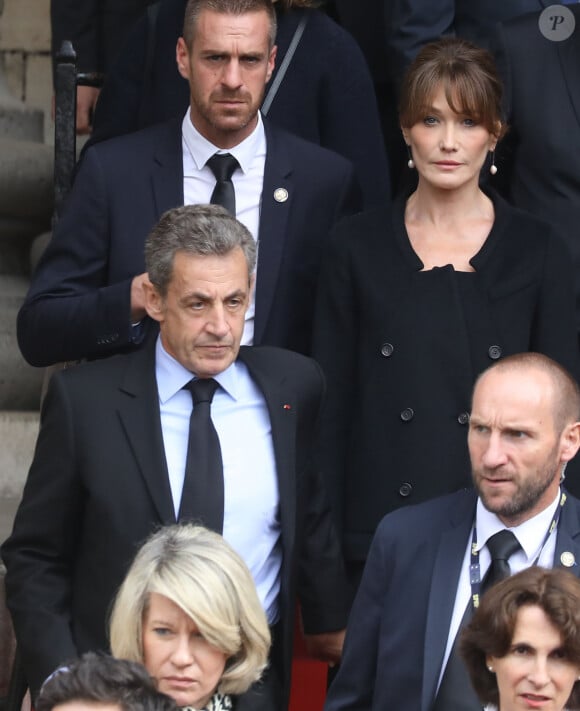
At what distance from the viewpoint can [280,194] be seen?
5441 millimetres

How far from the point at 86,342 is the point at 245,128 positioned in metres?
0.73

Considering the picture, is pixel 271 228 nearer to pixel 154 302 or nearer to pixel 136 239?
pixel 136 239

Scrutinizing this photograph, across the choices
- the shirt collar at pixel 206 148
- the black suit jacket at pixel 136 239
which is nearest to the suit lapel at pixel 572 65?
the black suit jacket at pixel 136 239

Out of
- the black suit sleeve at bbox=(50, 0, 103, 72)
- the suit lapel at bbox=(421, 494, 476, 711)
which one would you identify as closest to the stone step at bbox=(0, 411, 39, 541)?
the black suit sleeve at bbox=(50, 0, 103, 72)

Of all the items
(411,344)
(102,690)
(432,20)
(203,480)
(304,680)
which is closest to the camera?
(102,690)

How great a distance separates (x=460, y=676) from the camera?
14.9 feet

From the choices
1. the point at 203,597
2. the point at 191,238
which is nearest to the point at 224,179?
the point at 191,238

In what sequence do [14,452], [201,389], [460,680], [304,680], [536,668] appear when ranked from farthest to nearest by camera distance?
[14,452]
[304,680]
[201,389]
[460,680]
[536,668]

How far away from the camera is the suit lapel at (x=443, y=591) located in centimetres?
455

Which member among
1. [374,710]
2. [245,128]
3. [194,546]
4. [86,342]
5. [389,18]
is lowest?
[374,710]

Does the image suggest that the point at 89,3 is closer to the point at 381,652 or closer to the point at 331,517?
the point at 331,517

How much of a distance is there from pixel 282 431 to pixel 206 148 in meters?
0.92

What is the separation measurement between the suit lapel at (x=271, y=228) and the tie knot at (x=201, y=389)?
0.51 m

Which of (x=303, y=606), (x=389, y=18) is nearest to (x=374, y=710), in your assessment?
(x=303, y=606)
